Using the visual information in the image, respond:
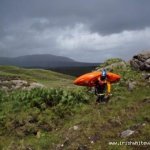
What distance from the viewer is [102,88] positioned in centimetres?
2361

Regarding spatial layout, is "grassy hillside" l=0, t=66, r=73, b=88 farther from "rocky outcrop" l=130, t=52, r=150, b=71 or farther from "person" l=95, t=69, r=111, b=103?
"person" l=95, t=69, r=111, b=103

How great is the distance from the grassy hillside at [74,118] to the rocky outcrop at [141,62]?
4.32ft

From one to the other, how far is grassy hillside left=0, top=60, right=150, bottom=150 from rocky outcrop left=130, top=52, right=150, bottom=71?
1.32 m

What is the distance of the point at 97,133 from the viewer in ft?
57.5

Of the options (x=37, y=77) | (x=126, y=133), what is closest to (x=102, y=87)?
(x=126, y=133)

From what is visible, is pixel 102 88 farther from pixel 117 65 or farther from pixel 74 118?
pixel 117 65

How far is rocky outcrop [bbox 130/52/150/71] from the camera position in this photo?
27.2 metres

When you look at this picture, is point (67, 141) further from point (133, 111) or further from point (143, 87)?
point (143, 87)

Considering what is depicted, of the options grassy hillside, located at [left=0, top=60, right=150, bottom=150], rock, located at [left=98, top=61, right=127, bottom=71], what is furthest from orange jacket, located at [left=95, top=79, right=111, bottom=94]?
rock, located at [left=98, top=61, right=127, bottom=71]

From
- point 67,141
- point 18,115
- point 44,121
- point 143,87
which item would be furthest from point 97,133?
point 143,87

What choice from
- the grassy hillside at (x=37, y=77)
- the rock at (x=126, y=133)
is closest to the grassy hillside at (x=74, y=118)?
→ the rock at (x=126, y=133)

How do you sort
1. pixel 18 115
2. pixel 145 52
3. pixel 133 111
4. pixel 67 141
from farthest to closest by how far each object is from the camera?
pixel 145 52
pixel 18 115
pixel 133 111
pixel 67 141

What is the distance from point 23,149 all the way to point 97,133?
3.56 meters

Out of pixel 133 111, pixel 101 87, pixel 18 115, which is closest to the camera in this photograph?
pixel 133 111
